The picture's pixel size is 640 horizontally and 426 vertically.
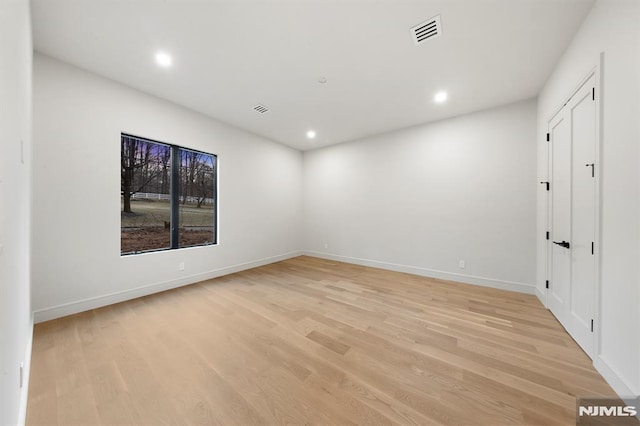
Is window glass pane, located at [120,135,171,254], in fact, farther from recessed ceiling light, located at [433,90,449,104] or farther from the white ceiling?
recessed ceiling light, located at [433,90,449,104]

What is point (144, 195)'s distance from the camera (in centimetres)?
338

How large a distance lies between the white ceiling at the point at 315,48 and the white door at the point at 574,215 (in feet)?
2.60

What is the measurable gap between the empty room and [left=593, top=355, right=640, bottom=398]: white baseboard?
0.02 metres

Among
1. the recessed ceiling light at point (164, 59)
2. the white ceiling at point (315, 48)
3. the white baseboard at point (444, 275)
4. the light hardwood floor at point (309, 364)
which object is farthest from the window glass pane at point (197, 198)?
the white baseboard at point (444, 275)

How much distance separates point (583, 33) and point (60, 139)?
17.9ft

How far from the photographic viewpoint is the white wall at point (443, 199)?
336 cm

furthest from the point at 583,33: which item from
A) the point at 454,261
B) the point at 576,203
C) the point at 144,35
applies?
the point at 144,35

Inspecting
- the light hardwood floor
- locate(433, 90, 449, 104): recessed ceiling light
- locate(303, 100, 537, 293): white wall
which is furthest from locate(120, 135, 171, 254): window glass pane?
locate(433, 90, 449, 104): recessed ceiling light

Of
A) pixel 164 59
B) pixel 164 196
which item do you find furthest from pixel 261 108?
pixel 164 196

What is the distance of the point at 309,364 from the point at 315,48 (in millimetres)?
3011

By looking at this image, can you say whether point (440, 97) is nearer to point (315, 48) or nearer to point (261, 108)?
point (315, 48)

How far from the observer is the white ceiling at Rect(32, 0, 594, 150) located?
1.89m

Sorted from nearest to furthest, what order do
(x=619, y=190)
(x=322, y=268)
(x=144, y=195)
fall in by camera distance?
1. (x=619, y=190)
2. (x=144, y=195)
3. (x=322, y=268)

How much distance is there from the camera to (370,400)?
1.46 metres
